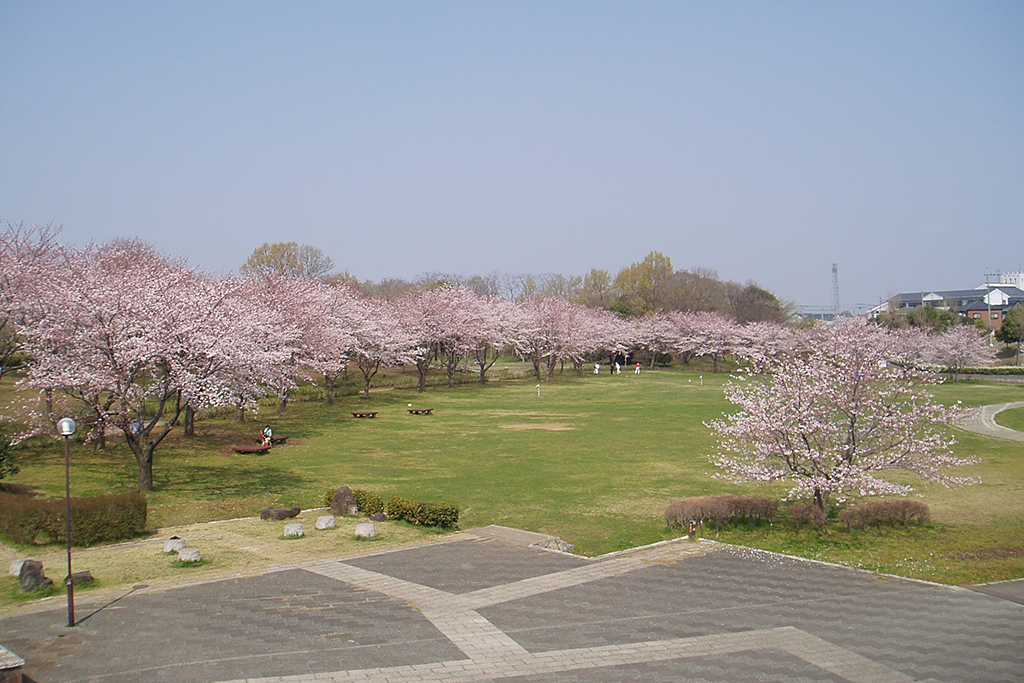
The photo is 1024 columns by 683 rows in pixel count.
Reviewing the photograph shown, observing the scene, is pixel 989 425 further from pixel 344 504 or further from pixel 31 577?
pixel 31 577

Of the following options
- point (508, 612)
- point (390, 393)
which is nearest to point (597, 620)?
point (508, 612)

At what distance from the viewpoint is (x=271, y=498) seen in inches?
808

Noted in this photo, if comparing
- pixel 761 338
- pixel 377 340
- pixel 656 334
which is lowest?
pixel 761 338

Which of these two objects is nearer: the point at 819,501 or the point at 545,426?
the point at 819,501

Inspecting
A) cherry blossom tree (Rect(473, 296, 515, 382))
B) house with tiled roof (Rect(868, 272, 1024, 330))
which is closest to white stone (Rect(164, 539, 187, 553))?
cherry blossom tree (Rect(473, 296, 515, 382))

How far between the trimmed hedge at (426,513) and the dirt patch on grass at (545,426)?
55.1ft

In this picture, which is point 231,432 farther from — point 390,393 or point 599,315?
point 599,315

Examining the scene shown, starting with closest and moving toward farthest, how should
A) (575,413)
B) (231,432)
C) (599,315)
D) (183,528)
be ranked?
(183,528), (231,432), (575,413), (599,315)

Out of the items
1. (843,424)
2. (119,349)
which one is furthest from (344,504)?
(843,424)

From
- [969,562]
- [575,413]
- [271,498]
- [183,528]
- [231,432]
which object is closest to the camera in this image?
[969,562]

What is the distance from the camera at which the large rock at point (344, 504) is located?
1812 centimetres

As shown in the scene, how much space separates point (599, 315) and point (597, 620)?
69841mm

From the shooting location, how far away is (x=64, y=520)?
14.9 metres

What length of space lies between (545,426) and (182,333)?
18.9 meters
